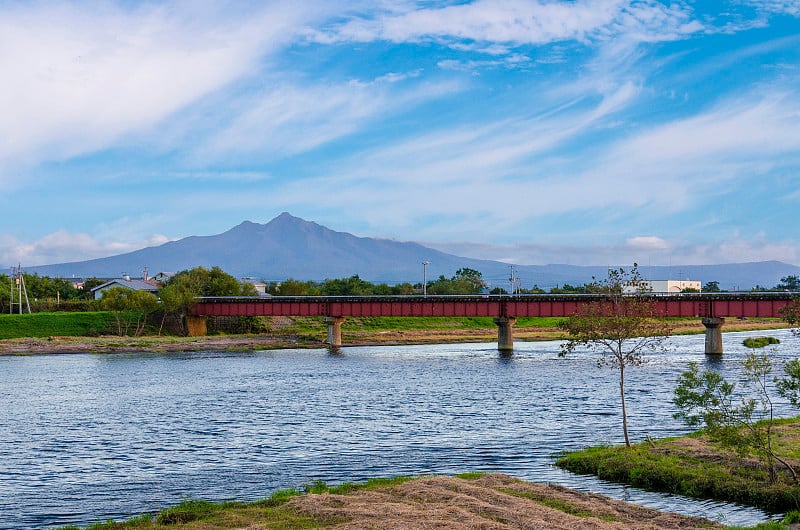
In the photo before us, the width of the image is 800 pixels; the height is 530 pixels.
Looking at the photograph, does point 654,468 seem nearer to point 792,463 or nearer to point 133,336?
point 792,463

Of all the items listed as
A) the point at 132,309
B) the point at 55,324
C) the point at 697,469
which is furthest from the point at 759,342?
the point at 55,324

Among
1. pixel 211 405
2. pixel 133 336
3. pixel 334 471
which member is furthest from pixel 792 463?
pixel 133 336

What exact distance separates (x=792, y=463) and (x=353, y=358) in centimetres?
8327

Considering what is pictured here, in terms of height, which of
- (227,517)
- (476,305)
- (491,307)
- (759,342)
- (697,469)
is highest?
(476,305)

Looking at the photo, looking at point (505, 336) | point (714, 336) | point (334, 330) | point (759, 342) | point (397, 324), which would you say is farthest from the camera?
point (397, 324)

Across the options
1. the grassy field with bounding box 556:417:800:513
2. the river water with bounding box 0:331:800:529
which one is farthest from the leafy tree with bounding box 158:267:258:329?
the grassy field with bounding box 556:417:800:513

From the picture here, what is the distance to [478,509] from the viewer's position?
94.3ft

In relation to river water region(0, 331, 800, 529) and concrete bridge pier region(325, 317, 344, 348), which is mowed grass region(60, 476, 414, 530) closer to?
river water region(0, 331, 800, 529)

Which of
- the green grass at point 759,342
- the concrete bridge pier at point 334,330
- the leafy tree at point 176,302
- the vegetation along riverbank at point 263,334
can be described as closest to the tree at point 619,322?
the green grass at point 759,342

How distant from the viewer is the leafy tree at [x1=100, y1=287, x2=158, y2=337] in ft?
479

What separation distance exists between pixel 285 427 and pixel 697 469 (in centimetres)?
2625

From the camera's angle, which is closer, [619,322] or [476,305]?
[619,322]

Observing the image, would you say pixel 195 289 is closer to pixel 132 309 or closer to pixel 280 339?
pixel 132 309

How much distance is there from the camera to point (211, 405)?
64.8 metres
